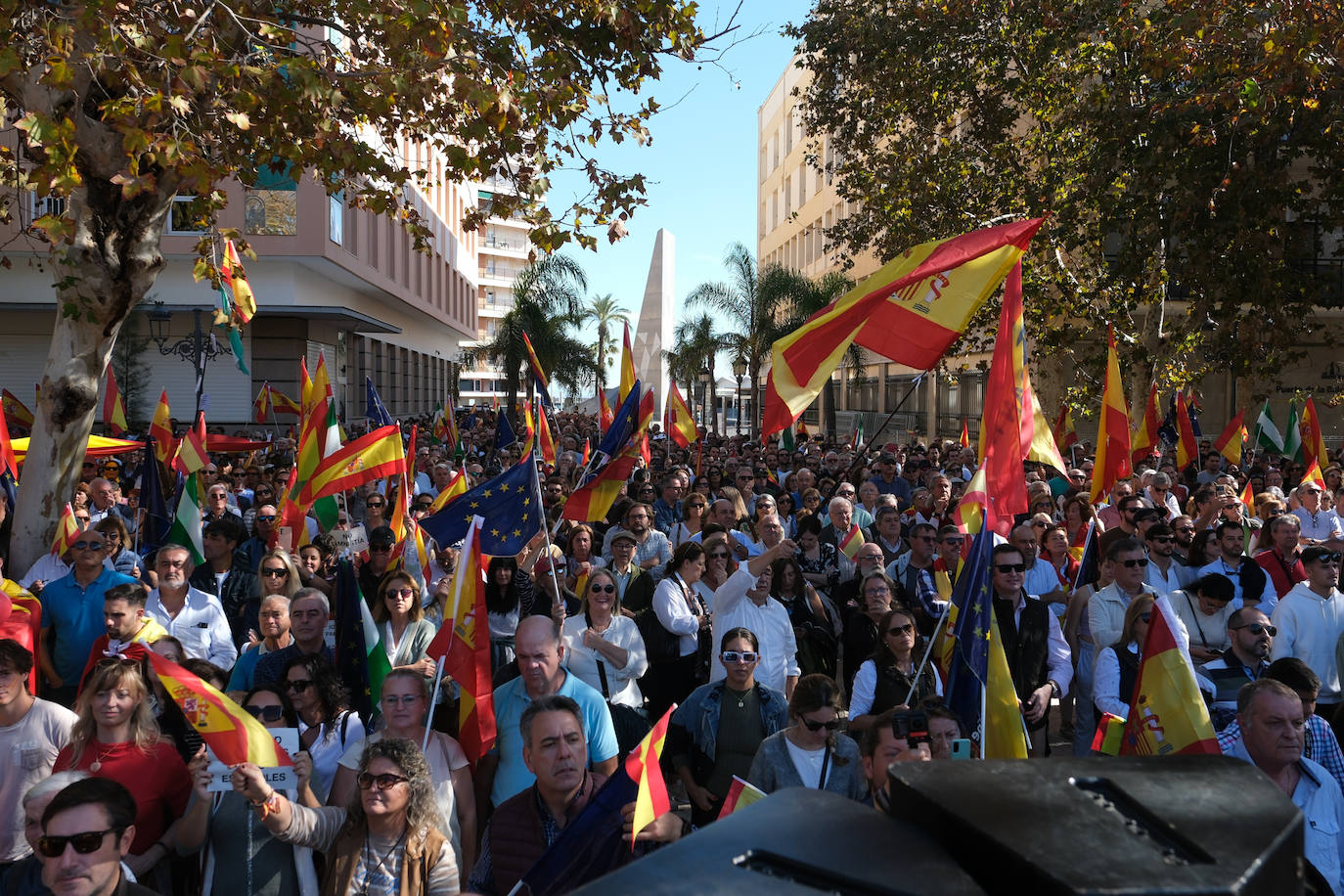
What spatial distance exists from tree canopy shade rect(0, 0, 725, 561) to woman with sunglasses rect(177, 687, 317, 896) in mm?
4447

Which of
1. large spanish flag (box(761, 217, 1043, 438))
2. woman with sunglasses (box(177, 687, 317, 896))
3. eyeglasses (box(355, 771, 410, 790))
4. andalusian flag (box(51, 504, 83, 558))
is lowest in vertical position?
woman with sunglasses (box(177, 687, 317, 896))

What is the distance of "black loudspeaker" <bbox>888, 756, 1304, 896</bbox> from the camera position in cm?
104

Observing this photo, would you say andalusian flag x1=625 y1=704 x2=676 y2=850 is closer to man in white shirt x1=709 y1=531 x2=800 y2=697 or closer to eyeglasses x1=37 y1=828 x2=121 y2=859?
eyeglasses x1=37 y1=828 x2=121 y2=859

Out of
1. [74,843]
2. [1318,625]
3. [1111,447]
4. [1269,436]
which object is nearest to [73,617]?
[74,843]

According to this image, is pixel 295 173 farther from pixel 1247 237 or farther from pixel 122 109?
pixel 1247 237

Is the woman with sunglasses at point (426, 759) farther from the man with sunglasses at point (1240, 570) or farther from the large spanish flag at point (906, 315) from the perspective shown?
the man with sunglasses at point (1240, 570)

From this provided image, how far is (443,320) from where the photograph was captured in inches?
1973

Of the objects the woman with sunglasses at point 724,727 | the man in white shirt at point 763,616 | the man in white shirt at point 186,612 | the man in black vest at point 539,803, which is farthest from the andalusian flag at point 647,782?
the man in white shirt at point 186,612

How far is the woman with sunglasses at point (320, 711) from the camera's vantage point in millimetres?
4844

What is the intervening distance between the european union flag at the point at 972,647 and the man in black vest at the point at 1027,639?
1.08 m

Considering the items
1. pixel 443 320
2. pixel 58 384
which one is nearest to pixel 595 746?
pixel 58 384

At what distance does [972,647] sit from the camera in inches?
203

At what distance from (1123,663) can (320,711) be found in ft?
13.2

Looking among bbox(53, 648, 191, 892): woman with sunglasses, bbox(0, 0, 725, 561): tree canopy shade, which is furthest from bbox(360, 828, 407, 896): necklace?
→ bbox(0, 0, 725, 561): tree canopy shade
